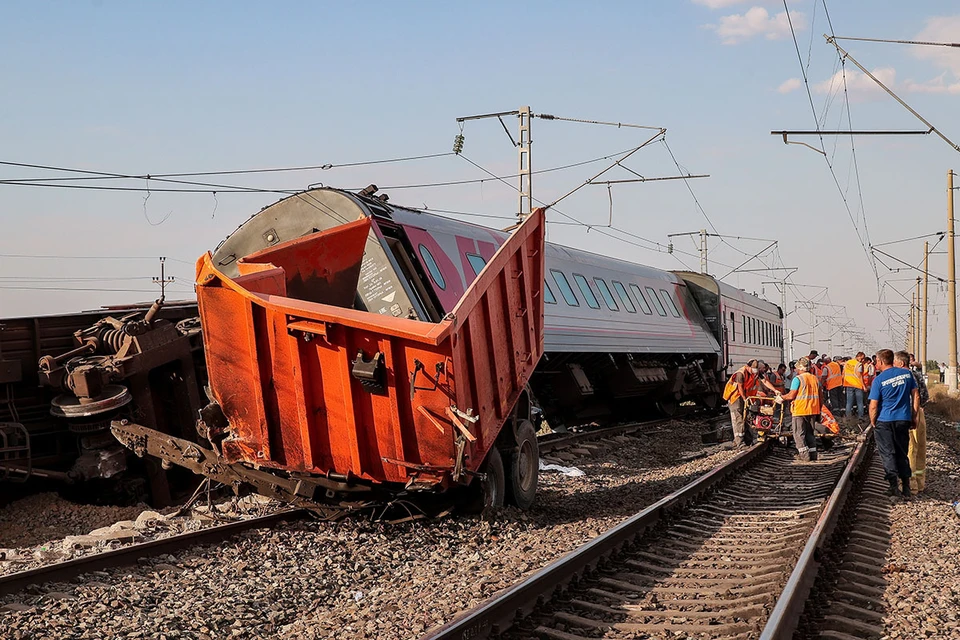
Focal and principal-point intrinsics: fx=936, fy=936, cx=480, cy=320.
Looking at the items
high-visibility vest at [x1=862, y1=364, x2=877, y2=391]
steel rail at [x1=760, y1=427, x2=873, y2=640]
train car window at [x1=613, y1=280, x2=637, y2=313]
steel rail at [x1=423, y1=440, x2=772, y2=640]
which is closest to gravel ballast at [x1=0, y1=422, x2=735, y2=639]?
steel rail at [x1=423, y1=440, x2=772, y2=640]

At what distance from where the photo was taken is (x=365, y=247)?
9047 mm

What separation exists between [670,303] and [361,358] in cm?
1599

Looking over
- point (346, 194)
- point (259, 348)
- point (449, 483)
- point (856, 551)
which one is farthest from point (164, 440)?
point (856, 551)

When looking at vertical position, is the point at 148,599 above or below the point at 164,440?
below

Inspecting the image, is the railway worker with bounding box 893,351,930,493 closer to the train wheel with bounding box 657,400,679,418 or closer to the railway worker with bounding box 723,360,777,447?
the railway worker with bounding box 723,360,777,447

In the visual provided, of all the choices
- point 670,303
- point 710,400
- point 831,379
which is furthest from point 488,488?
point 831,379

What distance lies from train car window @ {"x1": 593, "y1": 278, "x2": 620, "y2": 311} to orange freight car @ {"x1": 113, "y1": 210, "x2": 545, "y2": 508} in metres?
9.88

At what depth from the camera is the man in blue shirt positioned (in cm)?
1011

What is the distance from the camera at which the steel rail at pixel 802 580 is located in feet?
15.4

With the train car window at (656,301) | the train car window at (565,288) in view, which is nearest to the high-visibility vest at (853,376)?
the train car window at (656,301)

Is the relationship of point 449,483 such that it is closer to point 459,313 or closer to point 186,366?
point 459,313

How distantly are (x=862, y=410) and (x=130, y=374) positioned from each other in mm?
18420

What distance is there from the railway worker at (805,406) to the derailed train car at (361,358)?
236 inches

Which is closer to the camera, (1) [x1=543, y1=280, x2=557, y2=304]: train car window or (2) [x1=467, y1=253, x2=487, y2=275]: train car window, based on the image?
(2) [x1=467, y1=253, x2=487, y2=275]: train car window
